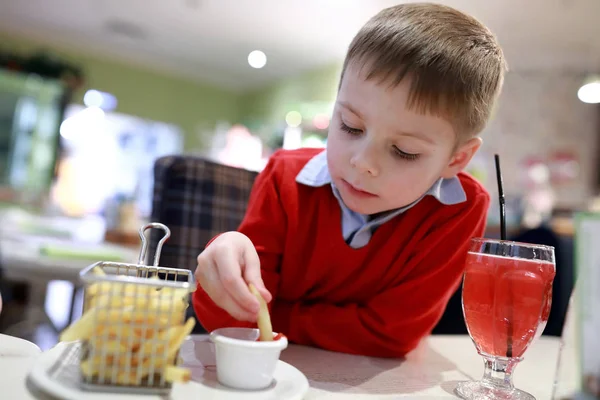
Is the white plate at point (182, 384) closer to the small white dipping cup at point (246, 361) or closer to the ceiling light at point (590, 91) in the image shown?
the small white dipping cup at point (246, 361)

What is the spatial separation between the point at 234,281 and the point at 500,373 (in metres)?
0.39

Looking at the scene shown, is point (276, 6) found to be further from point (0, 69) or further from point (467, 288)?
point (467, 288)

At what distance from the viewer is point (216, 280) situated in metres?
0.59

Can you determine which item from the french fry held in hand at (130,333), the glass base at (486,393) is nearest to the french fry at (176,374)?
the french fry held in hand at (130,333)

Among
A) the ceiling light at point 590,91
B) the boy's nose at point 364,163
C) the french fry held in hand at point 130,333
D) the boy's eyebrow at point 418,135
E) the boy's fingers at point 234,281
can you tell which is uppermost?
the ceiling light at point 590,91

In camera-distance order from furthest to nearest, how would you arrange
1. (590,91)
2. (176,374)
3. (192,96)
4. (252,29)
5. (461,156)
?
1. (192,96)
2. (252,29)
3. (590,91)
4. (461,156)
5. (176,374)

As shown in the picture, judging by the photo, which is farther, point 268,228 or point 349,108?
point 268,228

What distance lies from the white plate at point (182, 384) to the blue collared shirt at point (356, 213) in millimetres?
366

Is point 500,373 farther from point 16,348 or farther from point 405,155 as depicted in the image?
point 16,348

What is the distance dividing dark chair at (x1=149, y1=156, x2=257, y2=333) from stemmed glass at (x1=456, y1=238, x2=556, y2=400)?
0.74 m

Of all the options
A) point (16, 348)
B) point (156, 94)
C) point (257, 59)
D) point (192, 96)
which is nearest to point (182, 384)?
point (16, 348)

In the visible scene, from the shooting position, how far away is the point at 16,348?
602mm

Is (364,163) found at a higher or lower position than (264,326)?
higher

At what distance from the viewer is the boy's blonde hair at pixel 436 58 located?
A: 750 mm
